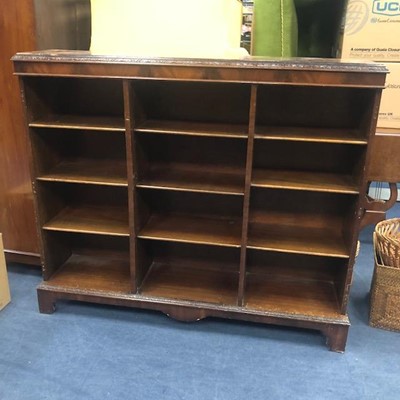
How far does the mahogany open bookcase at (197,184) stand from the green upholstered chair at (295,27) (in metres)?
0.34

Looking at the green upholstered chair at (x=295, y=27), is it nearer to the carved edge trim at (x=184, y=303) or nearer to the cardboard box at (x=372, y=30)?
the cardboard box at (x=372, y=30)

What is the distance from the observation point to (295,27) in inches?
83.0

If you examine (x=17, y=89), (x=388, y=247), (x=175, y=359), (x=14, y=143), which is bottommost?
(x=175, y=359)

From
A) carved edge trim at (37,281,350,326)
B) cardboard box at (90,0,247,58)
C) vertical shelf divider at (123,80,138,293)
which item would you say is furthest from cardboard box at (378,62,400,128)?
vertical shelf divider at (123,80,138,293)

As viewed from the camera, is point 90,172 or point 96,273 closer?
point 90,172

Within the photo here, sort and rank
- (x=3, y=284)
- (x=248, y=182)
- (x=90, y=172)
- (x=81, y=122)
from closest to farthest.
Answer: (x=248, y=182)
(x=81, y=122)
(x=90, y=172)
(x=3, y=284)

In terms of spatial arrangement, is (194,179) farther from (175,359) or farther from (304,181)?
(175,359)

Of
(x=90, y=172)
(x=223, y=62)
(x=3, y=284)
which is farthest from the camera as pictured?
(x=3, y=284)

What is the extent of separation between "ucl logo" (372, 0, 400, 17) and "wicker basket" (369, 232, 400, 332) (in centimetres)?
101

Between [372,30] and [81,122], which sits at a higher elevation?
[372,30]

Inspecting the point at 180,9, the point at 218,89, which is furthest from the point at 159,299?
the point at 180,9

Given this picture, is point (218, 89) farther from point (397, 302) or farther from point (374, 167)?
point (397, 302)

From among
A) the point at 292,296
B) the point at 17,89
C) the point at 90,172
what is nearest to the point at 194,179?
the point at 90,172

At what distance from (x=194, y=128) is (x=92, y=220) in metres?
0.67
